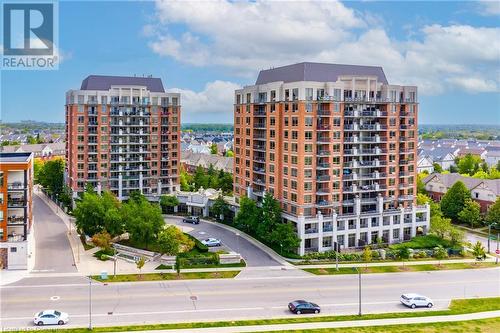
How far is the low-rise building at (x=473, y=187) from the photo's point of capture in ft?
329

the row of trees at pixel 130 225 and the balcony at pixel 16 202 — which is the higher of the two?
the balcony at pixel 16 202

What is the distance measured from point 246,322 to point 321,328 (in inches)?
276

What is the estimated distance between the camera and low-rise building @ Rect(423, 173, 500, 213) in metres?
100

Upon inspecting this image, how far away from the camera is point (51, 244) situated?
76.4 m

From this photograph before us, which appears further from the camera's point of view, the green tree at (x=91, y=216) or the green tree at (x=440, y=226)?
the green tree at (x=440, y=226)

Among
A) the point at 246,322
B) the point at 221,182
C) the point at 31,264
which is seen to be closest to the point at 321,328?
the point at 246,322

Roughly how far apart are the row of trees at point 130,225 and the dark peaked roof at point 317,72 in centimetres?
3049

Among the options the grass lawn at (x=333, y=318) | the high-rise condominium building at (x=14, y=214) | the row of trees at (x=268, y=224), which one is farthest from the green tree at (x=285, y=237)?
the high-rise condominium building at (x=14, y=214)

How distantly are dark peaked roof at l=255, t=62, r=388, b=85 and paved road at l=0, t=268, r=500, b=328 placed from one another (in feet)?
104

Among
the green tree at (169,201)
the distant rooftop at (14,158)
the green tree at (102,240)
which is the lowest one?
the green tree at (102,240)

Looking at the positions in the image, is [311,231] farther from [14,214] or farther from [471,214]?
[14,214]

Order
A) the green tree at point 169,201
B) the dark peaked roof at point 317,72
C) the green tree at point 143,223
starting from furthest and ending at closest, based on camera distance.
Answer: the green tree at point 169,201 < the dark peaked roof at point 317,72 < the green tree at point 143,223

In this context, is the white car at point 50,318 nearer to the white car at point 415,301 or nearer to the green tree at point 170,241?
→ the green tree at point 170,241

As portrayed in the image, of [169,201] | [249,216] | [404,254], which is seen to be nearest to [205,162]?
[169,201]
